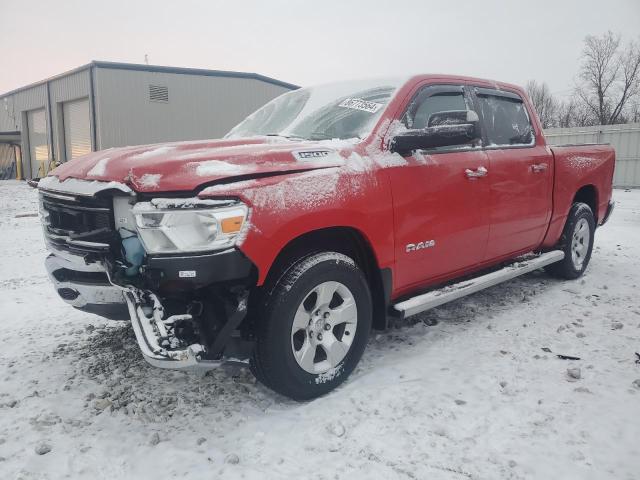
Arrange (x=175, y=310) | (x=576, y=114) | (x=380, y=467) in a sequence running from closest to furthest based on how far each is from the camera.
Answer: (x=380, y=467) → (x=175, y=310) → (x=576, y=114)

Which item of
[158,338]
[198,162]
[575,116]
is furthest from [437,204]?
[575,116]

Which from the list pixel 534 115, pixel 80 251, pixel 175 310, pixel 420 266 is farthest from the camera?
pixel 534 115

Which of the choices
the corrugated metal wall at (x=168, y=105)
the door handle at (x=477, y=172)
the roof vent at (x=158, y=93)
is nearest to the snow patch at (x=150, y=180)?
the door handle at (x=477, y=172)

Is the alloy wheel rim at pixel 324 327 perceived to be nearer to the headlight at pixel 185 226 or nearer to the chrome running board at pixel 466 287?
the chrome running board at pixel 466 287

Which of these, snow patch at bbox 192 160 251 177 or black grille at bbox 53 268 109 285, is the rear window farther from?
black grille at bbox 53 268 109 285

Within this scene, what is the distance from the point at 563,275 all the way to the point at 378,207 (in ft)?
10.3

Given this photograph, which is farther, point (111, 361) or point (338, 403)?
point (111, 361)

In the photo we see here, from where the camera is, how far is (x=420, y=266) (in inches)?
128

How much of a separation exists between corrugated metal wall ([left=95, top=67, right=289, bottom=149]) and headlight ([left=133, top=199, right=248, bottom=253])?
2108 centimetres


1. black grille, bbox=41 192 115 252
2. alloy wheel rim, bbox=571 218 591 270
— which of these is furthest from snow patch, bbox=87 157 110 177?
alloy wheel rim, bbox=571 218 591 270

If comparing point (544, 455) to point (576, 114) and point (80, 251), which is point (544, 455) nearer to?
point (80, 251)

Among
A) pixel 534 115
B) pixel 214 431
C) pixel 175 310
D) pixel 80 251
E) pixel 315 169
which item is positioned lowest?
pixel 214 431

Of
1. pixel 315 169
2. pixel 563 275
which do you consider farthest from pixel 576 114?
pixel 315 169

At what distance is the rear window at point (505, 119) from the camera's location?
3975 mm
